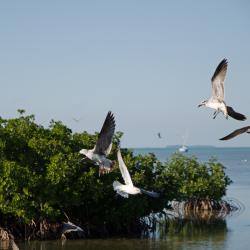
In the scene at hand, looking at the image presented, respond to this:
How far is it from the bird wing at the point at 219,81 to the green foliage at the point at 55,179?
31.4 ft

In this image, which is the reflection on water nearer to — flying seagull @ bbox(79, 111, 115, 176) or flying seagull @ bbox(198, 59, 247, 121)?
flying seagull @ bbox(79, 111, 115, 176)

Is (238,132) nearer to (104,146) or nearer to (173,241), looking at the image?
(104,146)

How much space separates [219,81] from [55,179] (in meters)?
10.4

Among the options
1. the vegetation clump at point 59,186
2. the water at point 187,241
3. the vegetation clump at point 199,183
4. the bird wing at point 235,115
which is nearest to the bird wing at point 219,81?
the bird wing at point 235,115

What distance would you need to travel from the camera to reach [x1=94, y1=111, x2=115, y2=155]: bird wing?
1108 centimetres

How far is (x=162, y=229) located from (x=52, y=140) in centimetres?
983

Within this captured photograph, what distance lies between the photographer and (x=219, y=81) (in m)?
10.1

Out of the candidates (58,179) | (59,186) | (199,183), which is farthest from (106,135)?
(199,183)

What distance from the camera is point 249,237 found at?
2225cm

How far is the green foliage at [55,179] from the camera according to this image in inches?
704

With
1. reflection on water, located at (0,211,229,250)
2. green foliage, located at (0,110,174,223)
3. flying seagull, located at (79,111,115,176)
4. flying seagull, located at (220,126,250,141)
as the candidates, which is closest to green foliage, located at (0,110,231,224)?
green foliage, located at (0,110,174,223)

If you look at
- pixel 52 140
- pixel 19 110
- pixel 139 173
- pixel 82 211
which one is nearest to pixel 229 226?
pixel 139 173

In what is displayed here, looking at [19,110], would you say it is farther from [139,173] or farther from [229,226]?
[229,226]

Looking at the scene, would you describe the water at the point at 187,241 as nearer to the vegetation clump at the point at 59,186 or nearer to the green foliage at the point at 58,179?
the vegetation clump at the point at 59,186
